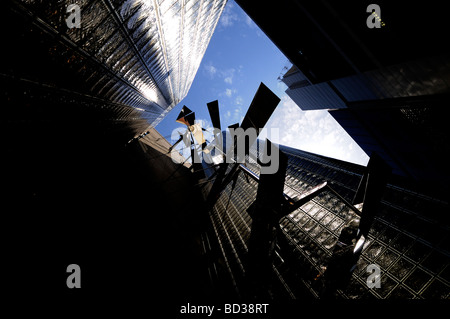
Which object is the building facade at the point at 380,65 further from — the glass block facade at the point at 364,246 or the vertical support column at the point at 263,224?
the vertical support column at the point at 263,224

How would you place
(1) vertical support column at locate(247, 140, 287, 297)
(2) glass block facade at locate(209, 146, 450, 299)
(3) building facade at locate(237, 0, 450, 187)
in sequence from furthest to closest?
(3) building facade at locate(237, 0, 450, 187) < (2) glass block facade at locate(209, 146, 450, 299) < (1) vertical support column at locate(247, 140, 287, 297)

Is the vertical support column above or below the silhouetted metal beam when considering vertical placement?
below

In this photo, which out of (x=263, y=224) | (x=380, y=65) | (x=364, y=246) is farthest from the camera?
(x=380, y=65)

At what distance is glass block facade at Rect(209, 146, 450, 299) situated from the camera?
4.70 meters

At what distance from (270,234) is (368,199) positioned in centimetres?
183

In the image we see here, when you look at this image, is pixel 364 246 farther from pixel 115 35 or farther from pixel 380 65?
pixel 115 35

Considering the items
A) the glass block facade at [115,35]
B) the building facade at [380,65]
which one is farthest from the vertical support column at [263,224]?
the building facade at [380,65]

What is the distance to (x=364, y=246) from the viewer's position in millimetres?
5262

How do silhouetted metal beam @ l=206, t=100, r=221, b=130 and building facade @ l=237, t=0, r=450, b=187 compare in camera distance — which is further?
building facade @ l=237, t=0, r=450, b=187

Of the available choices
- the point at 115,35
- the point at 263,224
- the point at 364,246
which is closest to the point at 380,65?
the point at 364,246

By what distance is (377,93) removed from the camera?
30.6 feet

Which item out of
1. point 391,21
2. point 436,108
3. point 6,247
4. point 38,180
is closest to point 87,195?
point 38,180

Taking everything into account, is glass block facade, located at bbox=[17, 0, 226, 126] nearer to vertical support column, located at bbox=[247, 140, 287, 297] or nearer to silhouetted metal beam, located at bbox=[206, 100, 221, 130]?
silhouetted metal beam, located at bbox=[206, 100, 221, 130]

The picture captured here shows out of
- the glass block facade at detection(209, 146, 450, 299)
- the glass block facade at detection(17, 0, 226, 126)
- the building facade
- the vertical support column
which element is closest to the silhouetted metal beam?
the glass block facade at detection(209, 146, 450, 299)
